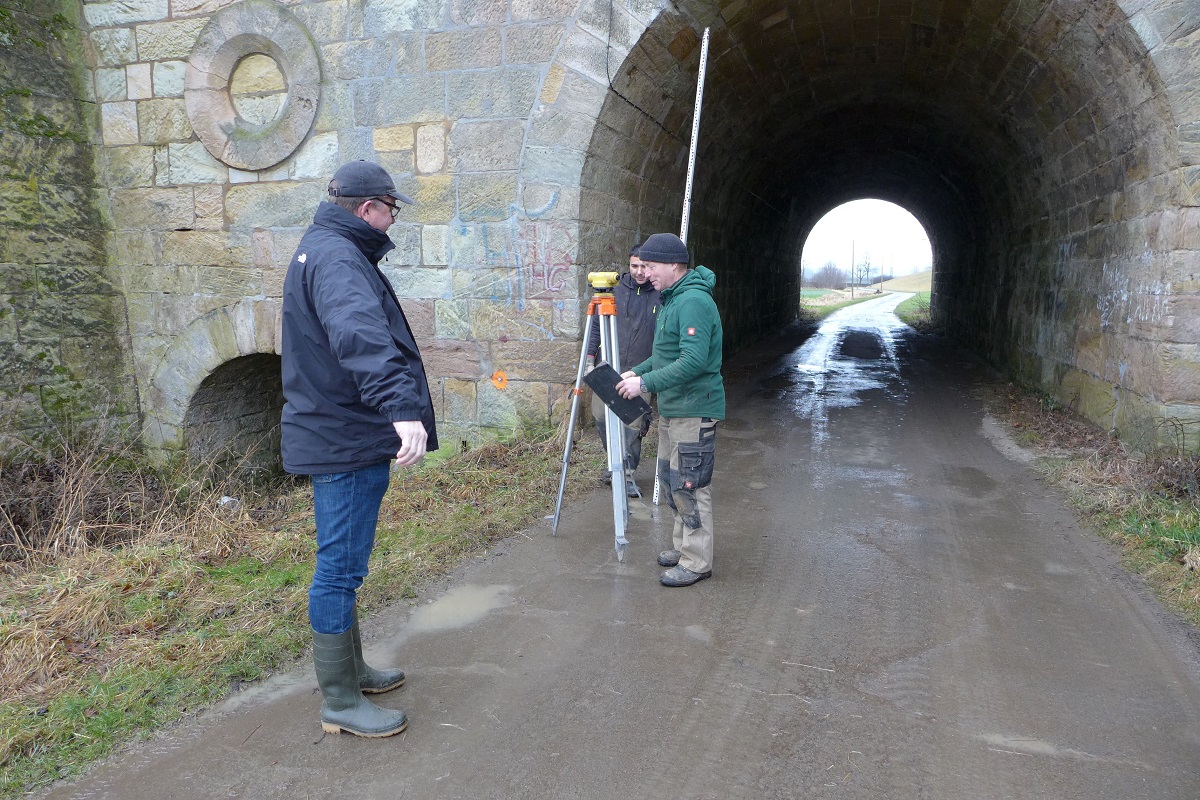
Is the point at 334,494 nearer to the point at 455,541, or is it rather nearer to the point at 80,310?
the point at 455,541

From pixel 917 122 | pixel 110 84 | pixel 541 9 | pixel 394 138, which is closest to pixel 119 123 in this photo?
pixel 110 84

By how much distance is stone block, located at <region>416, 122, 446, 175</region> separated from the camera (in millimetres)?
6914

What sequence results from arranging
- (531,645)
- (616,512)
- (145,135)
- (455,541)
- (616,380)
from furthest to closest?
1. (145,135)
2. (455,541)
3. (616,512)
4. (616,380)
5. (531,645)

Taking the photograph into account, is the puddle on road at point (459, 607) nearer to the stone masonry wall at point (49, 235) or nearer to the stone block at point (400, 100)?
the stone block at point (400, 100)

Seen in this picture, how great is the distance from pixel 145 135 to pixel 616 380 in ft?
21.2

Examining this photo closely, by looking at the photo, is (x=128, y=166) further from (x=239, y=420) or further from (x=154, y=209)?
(x=239, y=420)

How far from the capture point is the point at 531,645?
3.52 metres

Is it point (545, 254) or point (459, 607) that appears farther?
point (545, 254)

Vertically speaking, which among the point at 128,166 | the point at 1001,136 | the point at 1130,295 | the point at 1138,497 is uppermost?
the point at 1001,136

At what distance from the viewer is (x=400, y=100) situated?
696 cm

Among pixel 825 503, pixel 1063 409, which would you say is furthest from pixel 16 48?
pixel 1063 409

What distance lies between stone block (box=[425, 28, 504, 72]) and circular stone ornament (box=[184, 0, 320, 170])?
1157mm

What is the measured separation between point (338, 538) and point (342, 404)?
0.47m

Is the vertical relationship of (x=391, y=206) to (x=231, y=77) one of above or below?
below
